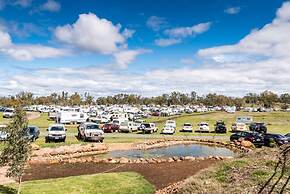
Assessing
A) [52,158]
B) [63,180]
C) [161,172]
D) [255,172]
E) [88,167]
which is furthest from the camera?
[52,158]

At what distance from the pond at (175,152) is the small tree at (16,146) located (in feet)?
62.3

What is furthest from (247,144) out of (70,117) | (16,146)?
(70,117)

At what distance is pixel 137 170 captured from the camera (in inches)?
1258

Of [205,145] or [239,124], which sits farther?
[239,124]

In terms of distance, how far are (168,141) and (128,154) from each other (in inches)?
431

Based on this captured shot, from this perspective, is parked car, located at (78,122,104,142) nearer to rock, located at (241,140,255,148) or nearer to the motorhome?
rock, located at (241,140,255,148)

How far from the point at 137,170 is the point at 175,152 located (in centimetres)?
1217

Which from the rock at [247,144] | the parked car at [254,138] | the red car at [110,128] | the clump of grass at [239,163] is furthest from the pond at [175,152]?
the red car at [110,128]

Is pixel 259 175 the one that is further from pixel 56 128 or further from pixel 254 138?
pixel 56 128

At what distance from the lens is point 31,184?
976 inches

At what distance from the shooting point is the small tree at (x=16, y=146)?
20.7 m

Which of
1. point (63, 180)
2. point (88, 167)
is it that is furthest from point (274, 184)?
point (88, 167)

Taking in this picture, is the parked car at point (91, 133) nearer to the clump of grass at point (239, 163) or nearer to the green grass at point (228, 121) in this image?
the green grass at point (228, 121)

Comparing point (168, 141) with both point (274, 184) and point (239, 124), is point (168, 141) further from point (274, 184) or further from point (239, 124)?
point (274, 184)
